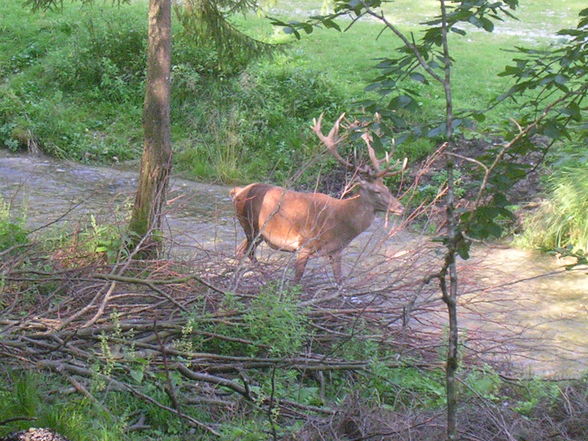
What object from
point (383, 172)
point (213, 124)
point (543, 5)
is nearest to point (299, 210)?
point (383, 172)

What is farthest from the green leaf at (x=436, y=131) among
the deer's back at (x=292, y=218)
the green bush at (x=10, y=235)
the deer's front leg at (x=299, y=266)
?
the deer's back at (x=292, y=218)

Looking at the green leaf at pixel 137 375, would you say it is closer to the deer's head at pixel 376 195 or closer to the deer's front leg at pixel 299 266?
the deer's front leg at pixel 299 266

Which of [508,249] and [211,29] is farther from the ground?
[211,29]

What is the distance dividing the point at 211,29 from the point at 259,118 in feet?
20.5

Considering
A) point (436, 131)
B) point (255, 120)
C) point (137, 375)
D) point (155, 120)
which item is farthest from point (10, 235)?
point (255, 120)

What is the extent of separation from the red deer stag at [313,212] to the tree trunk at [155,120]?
121cm

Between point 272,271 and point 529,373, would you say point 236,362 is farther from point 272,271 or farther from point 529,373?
point 529,373

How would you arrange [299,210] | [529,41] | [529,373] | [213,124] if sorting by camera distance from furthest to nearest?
[529,41] < [213,124] < [299,210] < [529,373]

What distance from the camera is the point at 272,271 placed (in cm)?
633

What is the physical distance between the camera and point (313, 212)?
8.37 m

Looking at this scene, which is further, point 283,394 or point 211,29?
point 211,29

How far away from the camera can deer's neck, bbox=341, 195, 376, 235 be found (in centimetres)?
845

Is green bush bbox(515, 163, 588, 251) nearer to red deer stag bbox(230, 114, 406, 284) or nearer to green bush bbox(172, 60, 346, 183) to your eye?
red deer stag bbox(230, 114, 406, 284)

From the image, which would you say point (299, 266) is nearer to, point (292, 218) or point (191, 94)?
point (292, 218)
